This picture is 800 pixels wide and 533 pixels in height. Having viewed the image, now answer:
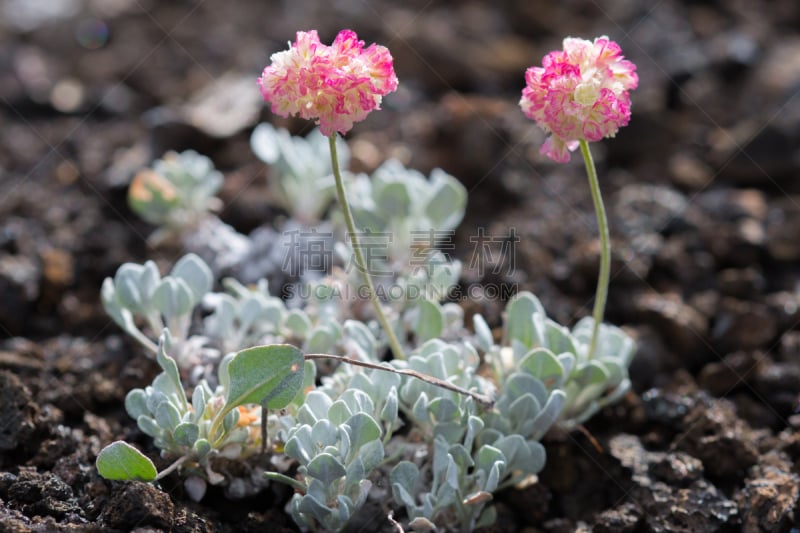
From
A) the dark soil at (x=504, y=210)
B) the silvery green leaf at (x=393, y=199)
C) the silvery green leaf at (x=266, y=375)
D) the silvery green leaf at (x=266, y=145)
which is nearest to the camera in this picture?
the silvery green leaf at (x=266, y=375)

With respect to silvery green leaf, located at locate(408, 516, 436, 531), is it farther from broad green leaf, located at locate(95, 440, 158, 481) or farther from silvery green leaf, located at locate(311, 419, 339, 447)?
broad green leaf, located at locate(95, 440, 158, 481)

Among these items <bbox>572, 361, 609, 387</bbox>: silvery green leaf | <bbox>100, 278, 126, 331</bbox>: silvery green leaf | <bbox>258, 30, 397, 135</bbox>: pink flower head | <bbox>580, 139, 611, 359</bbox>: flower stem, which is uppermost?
<bbox>258, 30, 397, 135</bbox>: pink flower head

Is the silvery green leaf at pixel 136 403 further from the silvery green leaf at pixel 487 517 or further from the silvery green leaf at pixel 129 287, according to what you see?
the silvery green leaf at pixel 487 517

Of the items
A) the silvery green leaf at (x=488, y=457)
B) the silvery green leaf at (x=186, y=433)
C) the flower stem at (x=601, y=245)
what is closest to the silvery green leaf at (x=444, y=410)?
the silvery green leaf at (x=488, y=457)

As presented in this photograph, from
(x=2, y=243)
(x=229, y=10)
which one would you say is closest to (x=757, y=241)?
(x=2, y=243)

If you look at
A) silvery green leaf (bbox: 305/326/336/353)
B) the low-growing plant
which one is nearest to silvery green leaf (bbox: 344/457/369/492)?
the low-growing plant

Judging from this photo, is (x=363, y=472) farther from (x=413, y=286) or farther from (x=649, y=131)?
(x=649, y=131)

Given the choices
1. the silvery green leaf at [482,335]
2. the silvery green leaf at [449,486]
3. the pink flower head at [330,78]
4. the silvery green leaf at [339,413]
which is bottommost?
the silvery green leaf at [449,486]
